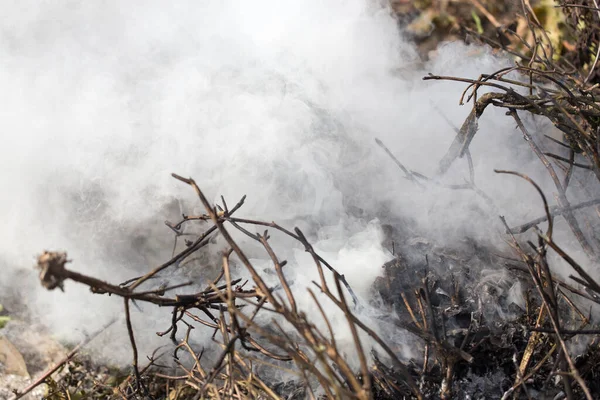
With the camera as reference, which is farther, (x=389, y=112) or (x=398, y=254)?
(x=389, y=112)

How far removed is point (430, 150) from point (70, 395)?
6.18 ft

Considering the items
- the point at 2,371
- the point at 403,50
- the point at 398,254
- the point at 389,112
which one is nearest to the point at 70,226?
the point at 2,371

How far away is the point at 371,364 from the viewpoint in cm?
176

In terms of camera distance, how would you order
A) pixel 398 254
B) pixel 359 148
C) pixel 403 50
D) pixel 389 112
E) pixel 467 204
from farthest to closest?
pixel 403 50 < pixel 389 112 < pixel 359 148 < pixel 467 204 < pixel 398 254

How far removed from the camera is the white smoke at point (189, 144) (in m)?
2.33

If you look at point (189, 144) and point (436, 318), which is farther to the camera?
point (189, 144)

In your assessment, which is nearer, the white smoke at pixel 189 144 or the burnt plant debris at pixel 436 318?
the burnt plant debris at pixel 436 318

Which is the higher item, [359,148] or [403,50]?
[403,50]

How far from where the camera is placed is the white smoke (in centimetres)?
233

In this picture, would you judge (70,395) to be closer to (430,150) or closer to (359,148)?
(359,148)

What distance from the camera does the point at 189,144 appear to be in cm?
243

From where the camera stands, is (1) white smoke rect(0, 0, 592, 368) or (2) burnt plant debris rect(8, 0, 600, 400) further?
(1) white smoke rect(0, 0, 592, 368)

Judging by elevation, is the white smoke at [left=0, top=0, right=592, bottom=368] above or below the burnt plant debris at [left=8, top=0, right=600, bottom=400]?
above

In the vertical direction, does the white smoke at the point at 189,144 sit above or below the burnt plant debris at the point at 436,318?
above
